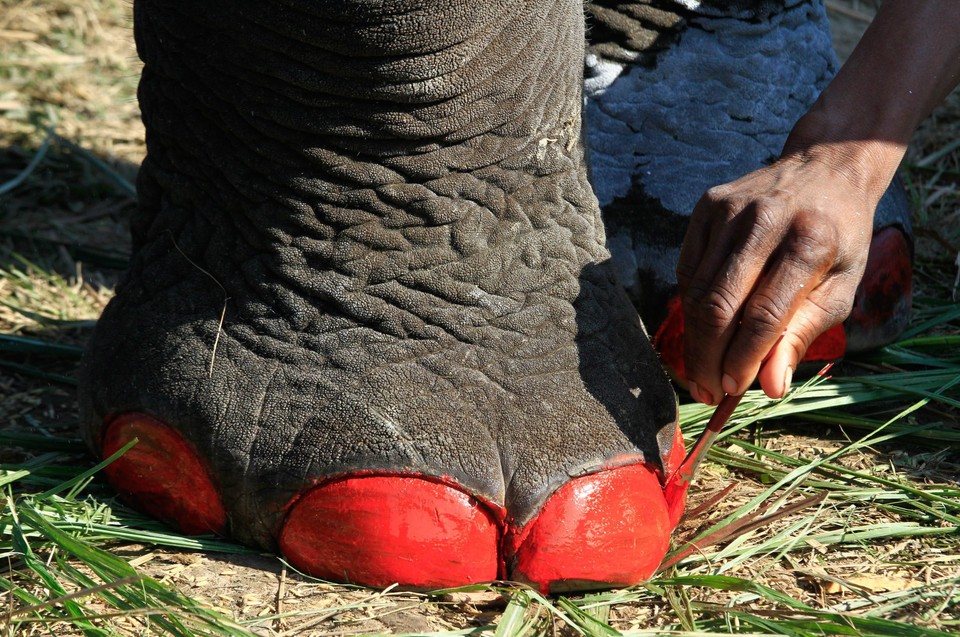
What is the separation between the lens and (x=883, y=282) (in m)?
1.75

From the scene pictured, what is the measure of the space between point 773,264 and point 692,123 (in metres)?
0.64

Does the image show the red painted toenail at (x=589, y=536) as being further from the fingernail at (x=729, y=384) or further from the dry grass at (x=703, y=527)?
the fingernail at (x=729, y=384)

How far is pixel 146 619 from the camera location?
1205mm

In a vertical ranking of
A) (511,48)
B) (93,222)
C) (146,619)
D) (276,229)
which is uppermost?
(511,48)

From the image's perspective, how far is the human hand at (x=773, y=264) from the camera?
124 cm

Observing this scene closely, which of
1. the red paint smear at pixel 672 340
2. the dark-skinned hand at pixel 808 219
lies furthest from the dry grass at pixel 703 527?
the dark-skinned hand at pixel 808 219

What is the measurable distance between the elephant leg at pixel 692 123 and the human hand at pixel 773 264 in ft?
1.30

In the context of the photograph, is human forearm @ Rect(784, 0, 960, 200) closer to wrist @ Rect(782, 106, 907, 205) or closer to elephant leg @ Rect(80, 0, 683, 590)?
wrist @ Rect(782, 106, 907, 205)

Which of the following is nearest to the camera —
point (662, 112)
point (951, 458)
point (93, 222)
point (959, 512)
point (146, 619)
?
point (146, 619)

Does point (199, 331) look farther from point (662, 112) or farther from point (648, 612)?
point (662, 112)

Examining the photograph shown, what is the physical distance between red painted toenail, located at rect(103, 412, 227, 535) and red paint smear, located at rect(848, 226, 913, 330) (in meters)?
1.02

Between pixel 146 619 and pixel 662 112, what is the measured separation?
115 centimetres

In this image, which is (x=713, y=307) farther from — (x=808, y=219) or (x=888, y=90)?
(x=888, y=90)

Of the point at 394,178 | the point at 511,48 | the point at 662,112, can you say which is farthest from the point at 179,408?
the point at 662,112
